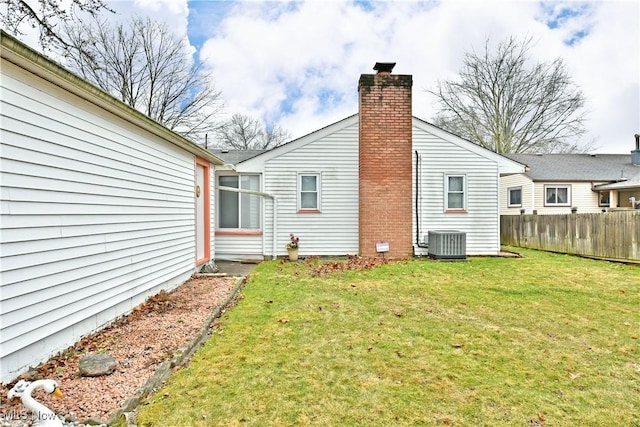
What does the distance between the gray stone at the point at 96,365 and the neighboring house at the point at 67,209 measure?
54cm

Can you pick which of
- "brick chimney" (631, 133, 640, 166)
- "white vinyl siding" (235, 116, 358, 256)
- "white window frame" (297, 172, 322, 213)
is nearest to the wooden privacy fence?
"white vinyl siding" (235, 116, 358, 256)

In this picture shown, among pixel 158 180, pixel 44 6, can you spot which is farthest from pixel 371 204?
pixel 44 6

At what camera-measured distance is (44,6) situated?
22.1 ft

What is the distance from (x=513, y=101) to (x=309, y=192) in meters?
22.5

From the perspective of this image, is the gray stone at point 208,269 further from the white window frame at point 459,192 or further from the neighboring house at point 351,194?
the white window frame at point 459,192

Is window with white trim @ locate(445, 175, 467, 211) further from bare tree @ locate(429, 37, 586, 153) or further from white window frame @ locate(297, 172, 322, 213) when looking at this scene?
bare tree @ locate(429, 37, 586, 153)

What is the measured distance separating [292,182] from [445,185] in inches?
201

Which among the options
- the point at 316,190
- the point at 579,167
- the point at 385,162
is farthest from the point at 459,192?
the point at 579,167

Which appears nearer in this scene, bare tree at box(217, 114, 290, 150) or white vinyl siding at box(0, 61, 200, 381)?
white vinyl siding at box(0, 61, 200, 381)

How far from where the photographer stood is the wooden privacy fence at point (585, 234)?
10406 mm

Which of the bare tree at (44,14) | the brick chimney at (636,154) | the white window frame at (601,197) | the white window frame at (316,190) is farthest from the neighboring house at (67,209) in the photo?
the brick chimney at (636,154)

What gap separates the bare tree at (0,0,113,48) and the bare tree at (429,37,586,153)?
1018 inches

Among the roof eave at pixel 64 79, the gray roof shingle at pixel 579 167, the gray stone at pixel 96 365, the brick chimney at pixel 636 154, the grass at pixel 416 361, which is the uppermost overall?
the brick chimney at pixel 636 154

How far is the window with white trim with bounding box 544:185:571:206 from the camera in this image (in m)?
20.5
